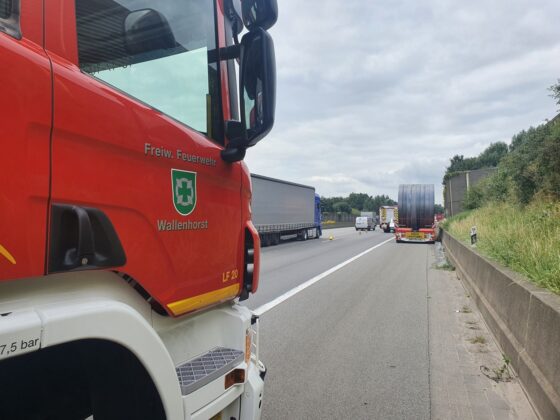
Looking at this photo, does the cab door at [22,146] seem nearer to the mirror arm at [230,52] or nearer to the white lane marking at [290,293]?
the mirror arm at [230,52]

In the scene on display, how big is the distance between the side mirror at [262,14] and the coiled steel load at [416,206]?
28.1 m

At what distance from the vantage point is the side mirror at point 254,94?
2.44 metres

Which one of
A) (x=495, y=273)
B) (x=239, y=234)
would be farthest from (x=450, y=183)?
(x=239, y=234)

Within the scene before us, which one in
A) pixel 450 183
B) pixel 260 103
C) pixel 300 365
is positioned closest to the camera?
pixel 260 103

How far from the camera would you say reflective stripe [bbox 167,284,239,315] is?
2.13 meters

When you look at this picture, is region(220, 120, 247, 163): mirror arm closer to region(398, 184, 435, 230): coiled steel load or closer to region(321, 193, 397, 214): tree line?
region(398, 184, 435, 230): coiled steel load

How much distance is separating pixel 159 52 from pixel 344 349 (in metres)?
4.44

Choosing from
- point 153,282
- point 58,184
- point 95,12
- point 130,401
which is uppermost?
point 95,12

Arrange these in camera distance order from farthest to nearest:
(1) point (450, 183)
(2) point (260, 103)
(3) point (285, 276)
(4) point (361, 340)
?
(1) point (450, 183) → (3) point (285, 276) → (4) point (361, 340) → (2) point (260, 103)

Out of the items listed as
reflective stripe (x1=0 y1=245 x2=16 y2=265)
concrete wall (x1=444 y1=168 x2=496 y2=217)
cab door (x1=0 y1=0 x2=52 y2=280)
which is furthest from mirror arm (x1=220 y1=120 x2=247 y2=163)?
concrete wall (x1=444 y1=168 x2=496 y2=217)

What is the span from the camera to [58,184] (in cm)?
155

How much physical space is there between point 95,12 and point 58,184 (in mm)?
913

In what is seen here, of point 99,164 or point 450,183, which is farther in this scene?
point 450,183

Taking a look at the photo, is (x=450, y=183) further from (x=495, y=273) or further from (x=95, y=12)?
(x=95, y=12)
